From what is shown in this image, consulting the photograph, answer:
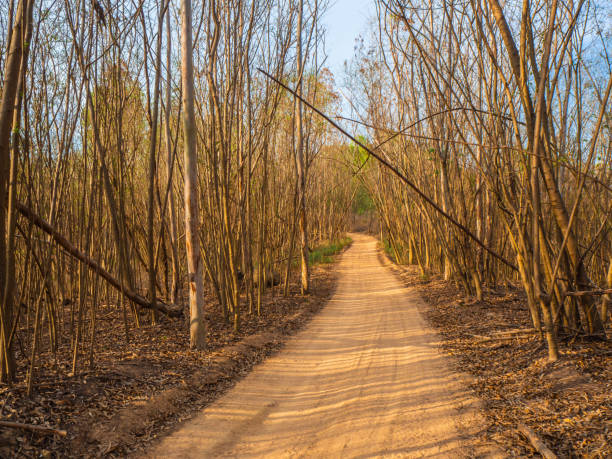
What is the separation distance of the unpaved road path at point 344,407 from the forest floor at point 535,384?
207mm

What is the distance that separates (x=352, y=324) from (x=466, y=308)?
6.33 feet

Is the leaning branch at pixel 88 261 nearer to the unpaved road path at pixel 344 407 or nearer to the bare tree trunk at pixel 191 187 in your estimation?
the bare tree trunk at pixel 191 187

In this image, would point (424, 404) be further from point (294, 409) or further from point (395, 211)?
point (395, 211)

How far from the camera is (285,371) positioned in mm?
4125

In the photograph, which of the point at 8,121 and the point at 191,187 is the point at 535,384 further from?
the point at 8,121

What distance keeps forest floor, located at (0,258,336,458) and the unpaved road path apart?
23 cm

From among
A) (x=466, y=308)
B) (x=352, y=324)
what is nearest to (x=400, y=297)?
(x=466, y=308)

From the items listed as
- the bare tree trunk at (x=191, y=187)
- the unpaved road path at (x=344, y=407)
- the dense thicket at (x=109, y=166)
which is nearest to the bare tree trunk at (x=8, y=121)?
the dense thicket at (x=109, y=166)

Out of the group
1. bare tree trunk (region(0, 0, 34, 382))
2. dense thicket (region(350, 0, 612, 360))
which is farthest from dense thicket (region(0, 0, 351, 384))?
dense thicket (region(350, 0, 612, 360))

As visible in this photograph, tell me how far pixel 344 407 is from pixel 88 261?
2523mm

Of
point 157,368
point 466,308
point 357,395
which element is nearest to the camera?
point 357,395

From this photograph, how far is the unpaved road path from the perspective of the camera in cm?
252

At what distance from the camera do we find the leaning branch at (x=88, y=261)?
3.17 meters

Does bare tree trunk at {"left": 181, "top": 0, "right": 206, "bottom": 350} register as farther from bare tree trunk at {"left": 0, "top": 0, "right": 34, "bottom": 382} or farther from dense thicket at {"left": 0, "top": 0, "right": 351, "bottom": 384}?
bare tree trunk at {"left": 0, "top": 0, "right": 34, "bottom": 382}
